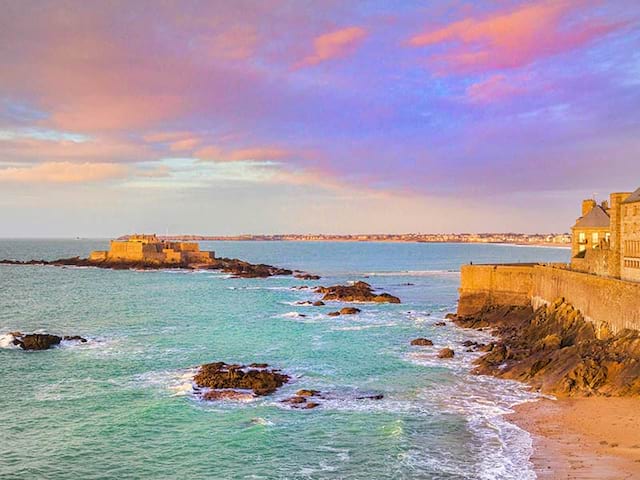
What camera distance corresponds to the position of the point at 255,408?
74.8ft

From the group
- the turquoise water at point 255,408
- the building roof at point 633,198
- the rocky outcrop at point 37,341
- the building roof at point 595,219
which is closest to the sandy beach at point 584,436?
the turquoise water at point 255,408

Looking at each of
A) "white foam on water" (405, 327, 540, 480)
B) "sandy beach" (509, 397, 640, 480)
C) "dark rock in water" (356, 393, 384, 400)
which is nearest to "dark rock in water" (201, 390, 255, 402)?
"dark rock in water" (356, 393, 384, 400)

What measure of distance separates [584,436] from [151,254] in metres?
107

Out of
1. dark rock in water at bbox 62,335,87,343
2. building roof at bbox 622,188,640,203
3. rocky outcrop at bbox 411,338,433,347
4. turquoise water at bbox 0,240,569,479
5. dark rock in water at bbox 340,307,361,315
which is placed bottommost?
turquoise water at bbox 0,240,569,479

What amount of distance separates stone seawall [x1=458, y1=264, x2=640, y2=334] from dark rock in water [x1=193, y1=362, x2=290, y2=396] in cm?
1640

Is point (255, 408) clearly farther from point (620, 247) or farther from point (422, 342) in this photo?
point (620, 247)

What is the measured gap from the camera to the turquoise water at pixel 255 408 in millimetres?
17562

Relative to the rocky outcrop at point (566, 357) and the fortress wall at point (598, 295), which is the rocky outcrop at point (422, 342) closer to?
the rocky outcrop at point (566, 357)

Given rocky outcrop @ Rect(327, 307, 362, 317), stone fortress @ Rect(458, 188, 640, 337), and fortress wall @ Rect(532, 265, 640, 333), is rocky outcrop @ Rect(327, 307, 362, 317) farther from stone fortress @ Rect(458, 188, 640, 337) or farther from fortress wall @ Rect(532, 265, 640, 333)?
fortress wall @ Rect(532, 265, 640, 333)

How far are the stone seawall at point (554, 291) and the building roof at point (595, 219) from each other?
194 inches

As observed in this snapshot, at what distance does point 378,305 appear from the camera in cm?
5656

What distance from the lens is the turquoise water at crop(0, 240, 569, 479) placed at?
17562mm

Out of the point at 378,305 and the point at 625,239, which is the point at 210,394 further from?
the point at 378,305

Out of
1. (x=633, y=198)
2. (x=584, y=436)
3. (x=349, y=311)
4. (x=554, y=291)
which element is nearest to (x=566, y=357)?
(x=584, y=436)
